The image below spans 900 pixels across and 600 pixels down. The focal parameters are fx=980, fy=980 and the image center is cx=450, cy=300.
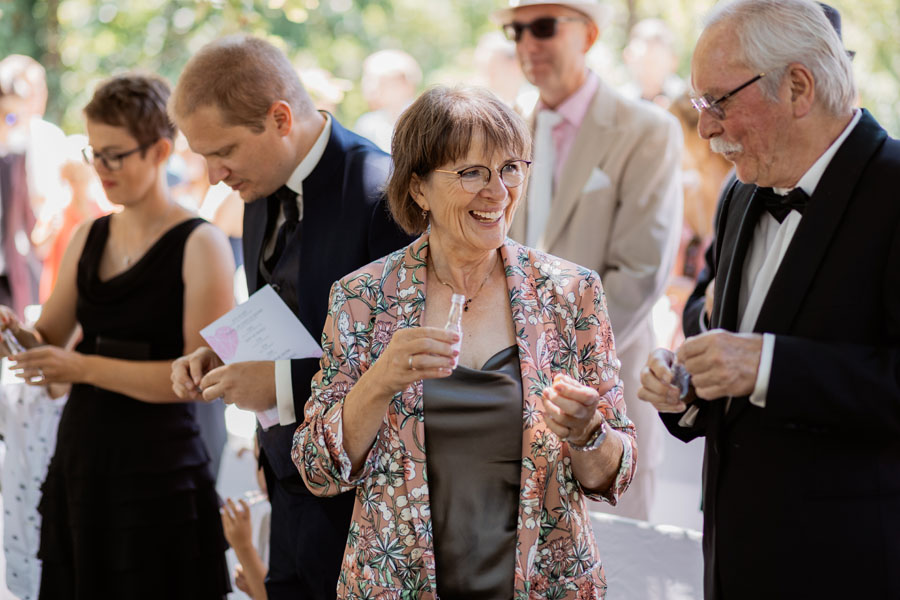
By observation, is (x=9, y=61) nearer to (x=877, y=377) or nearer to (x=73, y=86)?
(x=877, y=377)

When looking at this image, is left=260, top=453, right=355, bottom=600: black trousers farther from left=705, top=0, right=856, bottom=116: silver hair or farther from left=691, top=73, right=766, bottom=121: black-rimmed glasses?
left=705, top=0, right=856, bottom=116: silver hair

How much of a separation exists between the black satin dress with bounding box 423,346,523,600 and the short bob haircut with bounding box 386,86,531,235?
477mm

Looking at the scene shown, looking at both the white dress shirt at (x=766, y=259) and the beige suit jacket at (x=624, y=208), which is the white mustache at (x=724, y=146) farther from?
the beige suit jacket at (x=624, y=208)

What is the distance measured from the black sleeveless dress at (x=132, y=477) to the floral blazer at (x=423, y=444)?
1.33 m

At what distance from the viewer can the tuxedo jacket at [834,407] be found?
1.85 meters

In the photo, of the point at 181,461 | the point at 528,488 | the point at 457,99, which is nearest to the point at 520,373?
the point at 528,488

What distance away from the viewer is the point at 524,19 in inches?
161

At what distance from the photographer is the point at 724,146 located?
2096 mm

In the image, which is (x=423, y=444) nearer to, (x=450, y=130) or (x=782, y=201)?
(x=450, y=130)

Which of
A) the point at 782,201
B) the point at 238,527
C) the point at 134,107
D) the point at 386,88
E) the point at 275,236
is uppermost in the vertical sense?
the point at 386,88

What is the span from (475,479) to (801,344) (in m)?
0.72

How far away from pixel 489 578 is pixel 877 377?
0.87 meters

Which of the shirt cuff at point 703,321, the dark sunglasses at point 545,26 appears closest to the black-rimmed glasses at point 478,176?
the shirt cuff at point 703,321

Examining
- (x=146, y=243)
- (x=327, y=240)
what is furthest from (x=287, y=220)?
(x=146, y=243)
